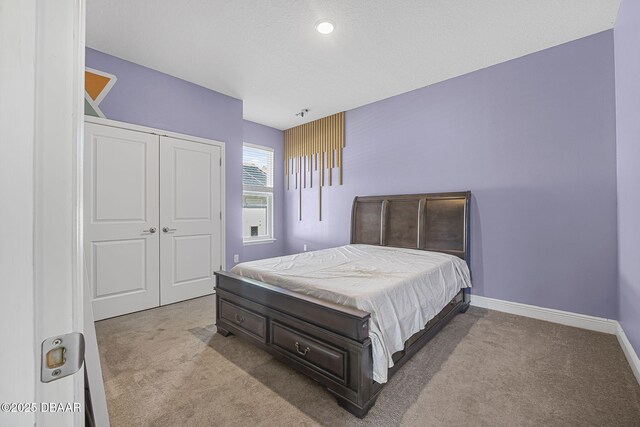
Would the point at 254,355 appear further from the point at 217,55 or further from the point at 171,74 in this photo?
the point at 171,74

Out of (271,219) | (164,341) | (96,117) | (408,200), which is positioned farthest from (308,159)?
(164,341)

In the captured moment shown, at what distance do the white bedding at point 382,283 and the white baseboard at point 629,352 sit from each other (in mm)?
1179

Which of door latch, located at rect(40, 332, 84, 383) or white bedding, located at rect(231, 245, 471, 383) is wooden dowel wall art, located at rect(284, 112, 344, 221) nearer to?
white bedding, located at rect(231, 245, 471, 383)

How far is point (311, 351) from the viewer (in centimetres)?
183

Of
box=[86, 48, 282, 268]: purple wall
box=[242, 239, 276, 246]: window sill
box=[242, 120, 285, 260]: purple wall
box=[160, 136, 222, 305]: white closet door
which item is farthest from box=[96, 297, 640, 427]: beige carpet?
box=[242, 120, 285, 260]: purple wall

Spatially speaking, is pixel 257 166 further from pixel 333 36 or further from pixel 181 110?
pixel 333 36

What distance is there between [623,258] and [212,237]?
424 centimetres

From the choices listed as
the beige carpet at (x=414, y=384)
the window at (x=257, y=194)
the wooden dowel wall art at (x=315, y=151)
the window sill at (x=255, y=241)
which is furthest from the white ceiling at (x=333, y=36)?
the beige carpet at (x=414, y=384)

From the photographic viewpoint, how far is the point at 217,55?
120 inches

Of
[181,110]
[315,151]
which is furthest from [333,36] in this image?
[315,151]

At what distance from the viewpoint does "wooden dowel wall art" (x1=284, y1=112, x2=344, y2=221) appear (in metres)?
4.73

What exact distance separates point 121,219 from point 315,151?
10.1 ft

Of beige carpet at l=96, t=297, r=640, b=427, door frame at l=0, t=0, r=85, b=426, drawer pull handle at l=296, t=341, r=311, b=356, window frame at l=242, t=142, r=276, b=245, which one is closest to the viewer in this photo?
door frame at l=0, t=0, r=85, b=426

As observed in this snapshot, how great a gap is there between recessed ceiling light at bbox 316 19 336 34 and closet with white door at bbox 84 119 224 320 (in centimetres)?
207
